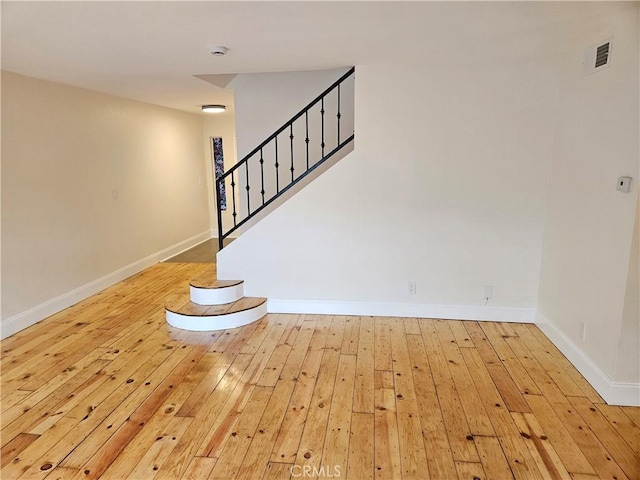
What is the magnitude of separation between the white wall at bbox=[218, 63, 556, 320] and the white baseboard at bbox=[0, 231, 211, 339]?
188 cm

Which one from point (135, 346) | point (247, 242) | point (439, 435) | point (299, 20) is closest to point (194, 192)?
point (247, 242)

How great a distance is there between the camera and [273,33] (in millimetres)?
2631

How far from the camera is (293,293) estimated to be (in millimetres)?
4234

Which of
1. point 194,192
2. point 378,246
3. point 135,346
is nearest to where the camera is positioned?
point 135,346

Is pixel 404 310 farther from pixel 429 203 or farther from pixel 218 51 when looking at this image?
pixel 218 51

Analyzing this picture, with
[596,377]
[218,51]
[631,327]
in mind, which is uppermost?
[218,51]

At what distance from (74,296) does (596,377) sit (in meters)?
4.79

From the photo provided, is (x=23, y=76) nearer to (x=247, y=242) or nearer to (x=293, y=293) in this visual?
(x=247, y=242)

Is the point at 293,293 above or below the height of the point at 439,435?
above

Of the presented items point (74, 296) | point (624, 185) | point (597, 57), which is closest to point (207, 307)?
point (74, 296)

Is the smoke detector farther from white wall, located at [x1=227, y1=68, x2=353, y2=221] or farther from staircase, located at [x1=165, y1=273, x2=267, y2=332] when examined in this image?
staircase, located at [x1=165, y1=273, x2=267, y2=332]

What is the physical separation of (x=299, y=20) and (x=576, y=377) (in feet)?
9.84

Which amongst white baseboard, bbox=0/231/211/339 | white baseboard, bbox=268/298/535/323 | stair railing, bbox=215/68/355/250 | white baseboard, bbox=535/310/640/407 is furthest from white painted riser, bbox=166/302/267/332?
white baseboard, bbox=535/310/640/407

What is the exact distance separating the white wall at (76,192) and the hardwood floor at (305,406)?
1.88 ft
